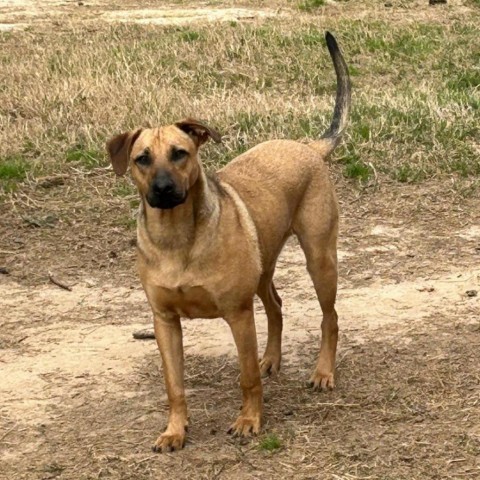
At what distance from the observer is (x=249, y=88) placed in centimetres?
1447

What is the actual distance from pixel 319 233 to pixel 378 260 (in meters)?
2.34

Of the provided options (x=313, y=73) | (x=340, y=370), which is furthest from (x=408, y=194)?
(x=313, y=73)

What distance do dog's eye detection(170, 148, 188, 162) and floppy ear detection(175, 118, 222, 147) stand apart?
0.79ft

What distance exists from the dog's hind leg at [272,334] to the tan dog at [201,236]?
15.2 inches

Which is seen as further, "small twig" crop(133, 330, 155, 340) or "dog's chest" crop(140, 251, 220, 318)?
"small twig" crop(133, 330, 155, 340)

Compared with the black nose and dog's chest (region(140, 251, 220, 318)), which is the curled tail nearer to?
dog's chest (region(140, 251, 220, 318))

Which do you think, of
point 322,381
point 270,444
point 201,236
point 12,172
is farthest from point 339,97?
point 12,172

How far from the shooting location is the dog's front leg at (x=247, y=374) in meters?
5.66

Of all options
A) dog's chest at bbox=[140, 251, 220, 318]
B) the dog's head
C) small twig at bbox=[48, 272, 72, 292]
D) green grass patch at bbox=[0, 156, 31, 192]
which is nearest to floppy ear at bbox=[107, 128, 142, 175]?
the dog's head

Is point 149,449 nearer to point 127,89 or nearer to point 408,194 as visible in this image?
point 408,194

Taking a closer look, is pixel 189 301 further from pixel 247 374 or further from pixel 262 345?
pixel 262 345

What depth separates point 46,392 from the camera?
652cm

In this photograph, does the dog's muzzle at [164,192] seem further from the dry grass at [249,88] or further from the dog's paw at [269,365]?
the dry grass at [249,88]

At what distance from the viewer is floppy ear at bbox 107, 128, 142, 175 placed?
18.1ft
